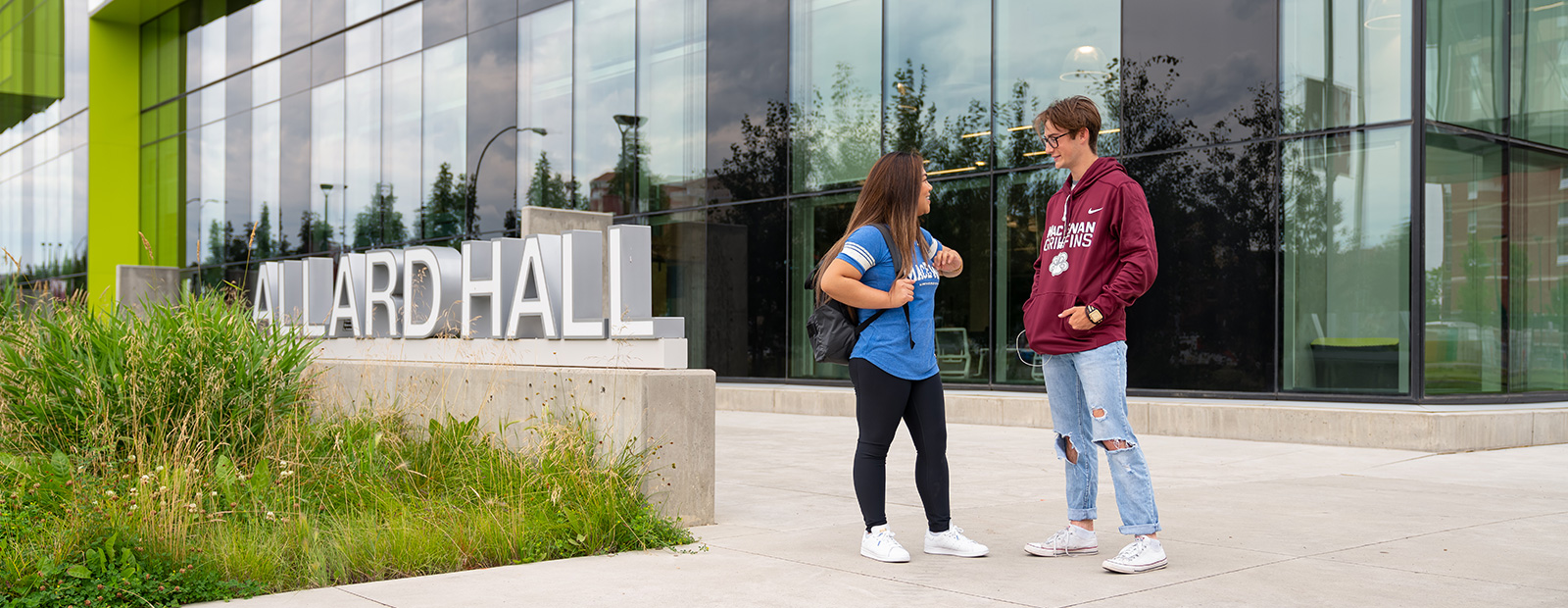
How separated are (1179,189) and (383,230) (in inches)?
682

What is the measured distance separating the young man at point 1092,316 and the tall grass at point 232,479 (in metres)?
1.83

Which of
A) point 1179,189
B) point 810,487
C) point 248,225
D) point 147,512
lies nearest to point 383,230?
point 248,225

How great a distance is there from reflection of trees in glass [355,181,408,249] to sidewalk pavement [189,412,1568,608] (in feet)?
57.3

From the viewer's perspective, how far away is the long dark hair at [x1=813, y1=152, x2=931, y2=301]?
192 inches

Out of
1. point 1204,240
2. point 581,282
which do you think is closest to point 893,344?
point 581,282

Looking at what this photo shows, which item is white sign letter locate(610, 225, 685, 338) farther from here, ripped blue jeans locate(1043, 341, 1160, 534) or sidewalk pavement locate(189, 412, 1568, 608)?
ripped blue jeans locate(1043, 341, 1160, 534)

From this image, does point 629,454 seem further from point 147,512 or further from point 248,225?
point 248,225

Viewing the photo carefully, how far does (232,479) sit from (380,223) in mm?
20587

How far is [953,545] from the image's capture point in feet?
16.1

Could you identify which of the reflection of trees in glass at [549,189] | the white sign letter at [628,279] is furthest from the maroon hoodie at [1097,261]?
the reflection of trees in glass at [549,189]

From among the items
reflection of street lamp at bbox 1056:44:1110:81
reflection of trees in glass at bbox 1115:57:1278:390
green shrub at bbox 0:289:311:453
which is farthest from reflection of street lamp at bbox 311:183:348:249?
green shrub at bbox 0:289:311:453

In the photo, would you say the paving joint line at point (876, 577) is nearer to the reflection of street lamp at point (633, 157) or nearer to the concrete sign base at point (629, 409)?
the concrete sign base at point (629, 409)

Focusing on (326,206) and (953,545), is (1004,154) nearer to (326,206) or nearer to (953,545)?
(953,545)

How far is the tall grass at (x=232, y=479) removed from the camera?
4.27m
